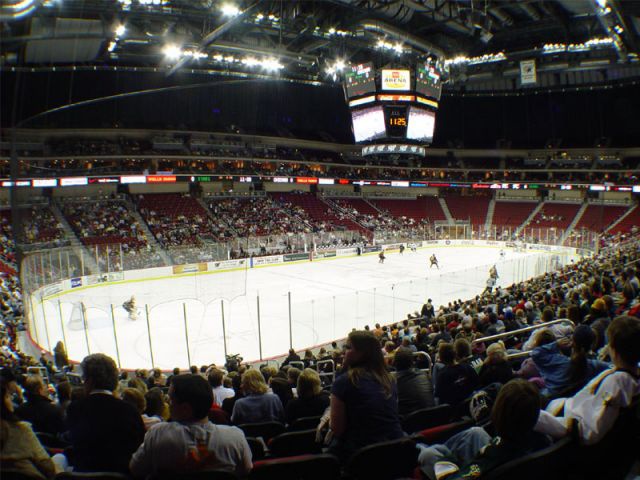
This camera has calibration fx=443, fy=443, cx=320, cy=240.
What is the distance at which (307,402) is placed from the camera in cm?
454

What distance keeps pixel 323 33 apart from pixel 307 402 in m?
22.7

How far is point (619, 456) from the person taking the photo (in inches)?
110

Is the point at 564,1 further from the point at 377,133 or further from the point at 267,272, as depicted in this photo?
the point at 267,272

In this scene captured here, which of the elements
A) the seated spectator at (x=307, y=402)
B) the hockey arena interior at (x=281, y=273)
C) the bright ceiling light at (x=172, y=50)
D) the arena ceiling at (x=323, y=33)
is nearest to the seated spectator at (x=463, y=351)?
the hockey arena interior at (x=281, y=273)

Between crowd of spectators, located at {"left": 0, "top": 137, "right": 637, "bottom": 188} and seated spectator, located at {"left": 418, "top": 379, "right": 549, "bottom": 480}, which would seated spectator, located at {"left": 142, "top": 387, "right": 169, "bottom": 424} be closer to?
seated spectator, located at {"left": 418, "top": 379, "right": 549, "bottom": 480}

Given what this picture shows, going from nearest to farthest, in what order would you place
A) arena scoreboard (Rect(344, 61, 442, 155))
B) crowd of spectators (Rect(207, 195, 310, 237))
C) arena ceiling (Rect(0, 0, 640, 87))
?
1. arena ceiling (Rect(0, 0, 640, 87))
2. arena scoreboard (Rect(344, 61, 442, 155))
3. crowd of spectators (Rect(207, 195, 310, 237))

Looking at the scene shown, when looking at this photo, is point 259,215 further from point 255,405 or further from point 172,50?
point 255,405

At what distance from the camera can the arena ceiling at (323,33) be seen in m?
19.2

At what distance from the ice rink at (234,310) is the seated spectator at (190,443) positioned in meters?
9.29

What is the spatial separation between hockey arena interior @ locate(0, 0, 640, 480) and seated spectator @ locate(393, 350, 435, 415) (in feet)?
0.07

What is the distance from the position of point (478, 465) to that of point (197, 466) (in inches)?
60.5

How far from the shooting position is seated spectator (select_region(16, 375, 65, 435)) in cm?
457

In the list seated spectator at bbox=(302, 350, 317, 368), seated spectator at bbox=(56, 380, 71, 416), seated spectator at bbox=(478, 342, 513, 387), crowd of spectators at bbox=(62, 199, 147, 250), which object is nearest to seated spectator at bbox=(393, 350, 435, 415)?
seated spectator at bbox=(478, 342, 513, 387)

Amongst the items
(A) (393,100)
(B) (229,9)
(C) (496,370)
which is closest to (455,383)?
(C) (496,370)
